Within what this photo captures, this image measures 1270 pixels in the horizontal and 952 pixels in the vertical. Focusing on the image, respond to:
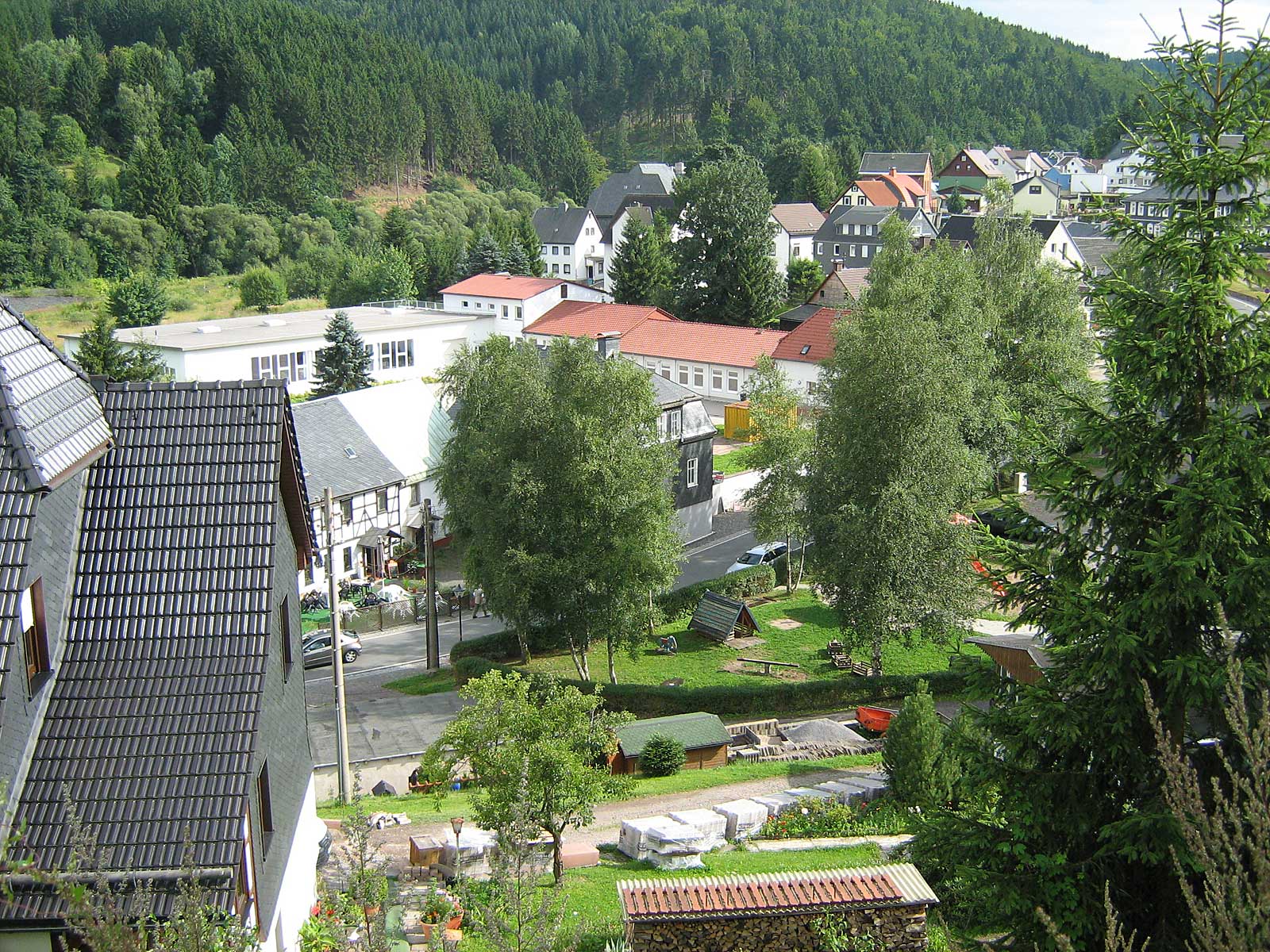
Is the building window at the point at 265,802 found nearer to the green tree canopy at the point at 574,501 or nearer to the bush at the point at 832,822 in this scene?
the bush at the point at 832,822

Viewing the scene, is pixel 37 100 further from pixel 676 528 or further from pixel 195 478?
pixel 195 478

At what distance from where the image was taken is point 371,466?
36469 mm

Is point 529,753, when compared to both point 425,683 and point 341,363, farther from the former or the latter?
point 341,363

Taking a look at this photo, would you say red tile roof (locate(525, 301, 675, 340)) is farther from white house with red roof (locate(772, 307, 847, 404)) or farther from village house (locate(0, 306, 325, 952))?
village house (locate(0, 306, 325, 952))

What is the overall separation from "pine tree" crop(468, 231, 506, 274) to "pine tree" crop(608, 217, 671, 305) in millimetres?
10638

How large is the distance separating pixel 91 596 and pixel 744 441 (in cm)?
4133

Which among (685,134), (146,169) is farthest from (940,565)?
(685,134)

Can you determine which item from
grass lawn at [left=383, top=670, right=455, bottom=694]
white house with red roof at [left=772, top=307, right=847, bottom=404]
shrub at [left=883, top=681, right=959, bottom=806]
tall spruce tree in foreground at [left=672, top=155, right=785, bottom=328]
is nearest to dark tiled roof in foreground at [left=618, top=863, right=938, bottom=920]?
shrub at [left=883, top=681, right=959, bottom=806]

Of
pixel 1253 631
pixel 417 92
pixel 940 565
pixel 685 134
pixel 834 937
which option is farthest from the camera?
pixel 685 134

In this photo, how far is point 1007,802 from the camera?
1116cm

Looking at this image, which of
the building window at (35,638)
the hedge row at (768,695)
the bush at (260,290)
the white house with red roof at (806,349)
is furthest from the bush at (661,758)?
the bush at (260,290)

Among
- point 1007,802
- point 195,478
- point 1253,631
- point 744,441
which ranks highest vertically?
point 195,478

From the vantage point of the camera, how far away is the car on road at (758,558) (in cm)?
3550

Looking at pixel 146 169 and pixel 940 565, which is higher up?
pixel 146 169
